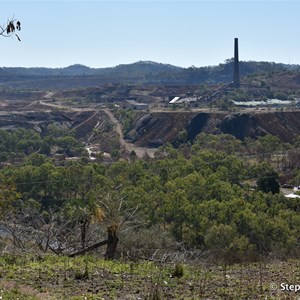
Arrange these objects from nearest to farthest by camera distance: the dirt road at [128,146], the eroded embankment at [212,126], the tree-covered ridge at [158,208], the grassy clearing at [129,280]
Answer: the grassy clearing at [129,280] < the tree-covered ridge at [158,208] < the dirt road at [128,146] < the eroded embankment at [212,126]

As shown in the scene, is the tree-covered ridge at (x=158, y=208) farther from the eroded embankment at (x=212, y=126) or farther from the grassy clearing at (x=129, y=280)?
the eroded embankment at (x=212, y=126)

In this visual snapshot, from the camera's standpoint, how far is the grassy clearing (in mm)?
9047

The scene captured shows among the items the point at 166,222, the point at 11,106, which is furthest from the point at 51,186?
the point at 11,106

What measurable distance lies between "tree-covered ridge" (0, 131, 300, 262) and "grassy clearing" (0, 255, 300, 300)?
178cm

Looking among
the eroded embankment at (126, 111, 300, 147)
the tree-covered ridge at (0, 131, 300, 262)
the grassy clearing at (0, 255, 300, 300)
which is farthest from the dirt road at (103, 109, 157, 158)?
the grassy clearing at (0, 255, 300, 300)

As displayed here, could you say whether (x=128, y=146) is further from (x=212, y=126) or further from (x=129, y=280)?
(x=129, y=280)

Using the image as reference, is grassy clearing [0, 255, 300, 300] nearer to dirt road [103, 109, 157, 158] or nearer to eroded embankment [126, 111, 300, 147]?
dirt road [103, 109, 157, 158]

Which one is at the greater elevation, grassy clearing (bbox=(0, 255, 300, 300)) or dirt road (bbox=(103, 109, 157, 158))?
grassy clearing (bbox=(0, 255, 300, 300))

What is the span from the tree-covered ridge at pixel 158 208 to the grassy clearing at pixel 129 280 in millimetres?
1776

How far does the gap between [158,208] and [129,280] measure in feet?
74.8

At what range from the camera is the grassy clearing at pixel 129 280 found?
9.05 metres

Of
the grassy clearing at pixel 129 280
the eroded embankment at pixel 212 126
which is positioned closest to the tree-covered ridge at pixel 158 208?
the grassy clearing at pixel 129 280

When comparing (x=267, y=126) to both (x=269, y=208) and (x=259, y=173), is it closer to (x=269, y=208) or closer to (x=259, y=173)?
(x=259, y=173)

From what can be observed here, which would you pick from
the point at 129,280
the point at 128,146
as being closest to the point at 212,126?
the point at 128,146
